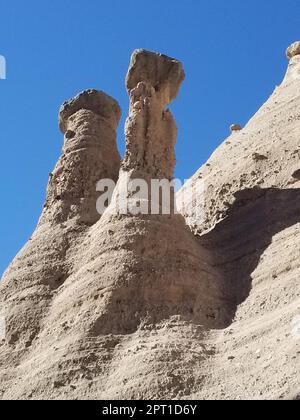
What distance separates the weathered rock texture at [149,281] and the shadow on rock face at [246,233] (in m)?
0.04

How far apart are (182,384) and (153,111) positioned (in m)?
7.70

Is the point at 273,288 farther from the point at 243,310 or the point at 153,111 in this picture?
the point at 153,111

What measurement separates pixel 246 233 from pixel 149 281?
3546 mm

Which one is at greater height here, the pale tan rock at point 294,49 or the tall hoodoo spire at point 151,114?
the pale tan rock at point 294,49

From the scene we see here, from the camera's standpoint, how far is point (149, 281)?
17469 millimetres

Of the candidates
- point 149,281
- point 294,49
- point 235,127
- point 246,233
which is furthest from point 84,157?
point 294,49

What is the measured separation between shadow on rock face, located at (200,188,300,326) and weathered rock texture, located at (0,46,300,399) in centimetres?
4

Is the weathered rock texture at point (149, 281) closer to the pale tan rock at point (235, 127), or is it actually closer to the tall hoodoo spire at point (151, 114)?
the tall hoodoo spire at point (151, 114)

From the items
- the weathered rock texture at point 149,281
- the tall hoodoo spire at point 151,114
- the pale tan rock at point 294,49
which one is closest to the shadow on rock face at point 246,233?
the weathered rock texture at point 149,281

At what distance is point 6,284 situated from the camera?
19109mm

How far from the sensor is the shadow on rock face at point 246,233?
18.6 meters

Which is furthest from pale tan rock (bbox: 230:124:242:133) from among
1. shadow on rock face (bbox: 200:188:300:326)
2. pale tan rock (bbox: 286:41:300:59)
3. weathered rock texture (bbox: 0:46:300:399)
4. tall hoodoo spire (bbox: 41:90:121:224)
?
shadow on rock face (bbox: 200:188:300:326)

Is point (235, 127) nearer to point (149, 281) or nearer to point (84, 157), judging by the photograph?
point (84, 157)

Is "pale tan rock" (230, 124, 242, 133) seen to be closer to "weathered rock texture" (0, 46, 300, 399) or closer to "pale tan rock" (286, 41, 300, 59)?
"pale tan rock" (286, 41, 300, 59)
